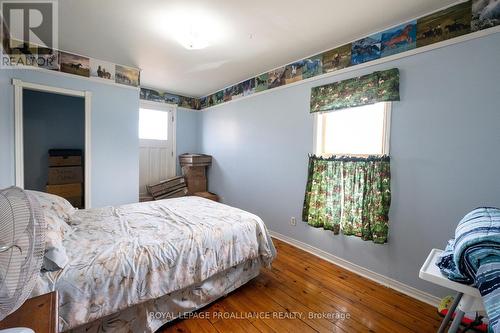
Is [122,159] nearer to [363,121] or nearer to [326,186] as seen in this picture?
[326,186]

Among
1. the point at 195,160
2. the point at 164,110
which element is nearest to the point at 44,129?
the point at 164,110

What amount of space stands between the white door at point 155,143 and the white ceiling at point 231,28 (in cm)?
120

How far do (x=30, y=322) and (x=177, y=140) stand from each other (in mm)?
4055

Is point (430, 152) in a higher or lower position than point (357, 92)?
lower

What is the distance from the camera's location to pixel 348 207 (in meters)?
2.30

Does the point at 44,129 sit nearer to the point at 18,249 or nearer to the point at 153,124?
the point at 153,124

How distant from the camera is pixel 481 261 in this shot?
0.81 meters

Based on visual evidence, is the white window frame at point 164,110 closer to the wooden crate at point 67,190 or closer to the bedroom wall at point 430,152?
the wooden crate at point 67,190

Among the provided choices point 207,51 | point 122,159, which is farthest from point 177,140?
point 207,51

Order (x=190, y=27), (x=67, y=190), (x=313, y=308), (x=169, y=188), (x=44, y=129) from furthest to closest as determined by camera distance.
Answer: (x=169, y=188)
(x=44, y=129)
(x=67, y=190)
(x=190, y=27)
(x=313, y=308)

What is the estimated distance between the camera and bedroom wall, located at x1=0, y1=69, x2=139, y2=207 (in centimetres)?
279

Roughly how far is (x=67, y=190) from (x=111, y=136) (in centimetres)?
138

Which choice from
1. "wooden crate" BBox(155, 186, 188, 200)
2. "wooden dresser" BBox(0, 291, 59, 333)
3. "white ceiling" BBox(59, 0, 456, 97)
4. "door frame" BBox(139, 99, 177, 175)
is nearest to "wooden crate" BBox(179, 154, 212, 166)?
"door frame" BBox(139, 99, 177, 175)

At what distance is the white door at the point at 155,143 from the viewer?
163 inches
